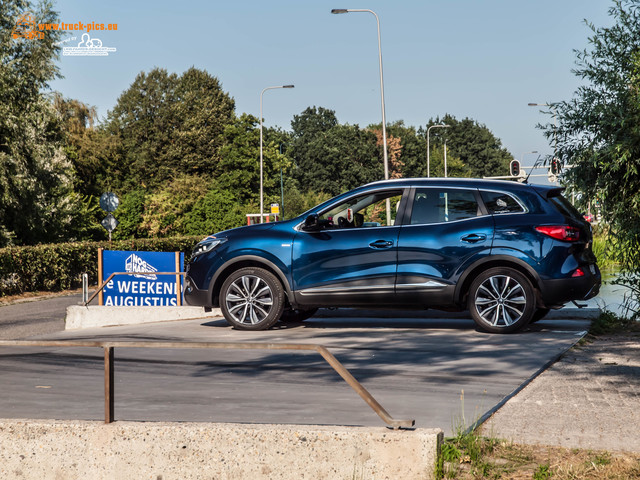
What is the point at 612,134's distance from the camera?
948 cm

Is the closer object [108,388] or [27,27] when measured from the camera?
[108,388]

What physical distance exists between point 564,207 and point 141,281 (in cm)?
797

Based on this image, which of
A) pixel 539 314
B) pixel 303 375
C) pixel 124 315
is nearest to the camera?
pixel 303 375

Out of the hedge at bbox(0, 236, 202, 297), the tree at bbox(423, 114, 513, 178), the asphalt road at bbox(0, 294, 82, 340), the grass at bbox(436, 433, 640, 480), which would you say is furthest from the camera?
the tree at bbox(423, 114, 513, 178)

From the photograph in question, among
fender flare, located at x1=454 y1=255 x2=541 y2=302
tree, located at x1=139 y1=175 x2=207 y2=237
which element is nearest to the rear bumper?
fender flare, located at x1=454 y1=255 x2=541 y2=302

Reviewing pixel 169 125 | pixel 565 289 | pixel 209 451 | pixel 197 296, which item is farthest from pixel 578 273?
pixel 169 125

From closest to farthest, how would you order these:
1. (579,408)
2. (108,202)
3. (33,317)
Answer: (579,408)
(33,317)
(108,202)

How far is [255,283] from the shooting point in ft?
34.2

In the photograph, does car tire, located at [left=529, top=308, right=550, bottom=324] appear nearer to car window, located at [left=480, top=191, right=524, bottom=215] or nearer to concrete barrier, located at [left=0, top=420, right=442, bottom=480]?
car window, located at [left=480, top=191, right=524, bottom=215]

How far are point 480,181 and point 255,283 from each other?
2.99 metres

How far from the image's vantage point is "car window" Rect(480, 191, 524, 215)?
9.80 m

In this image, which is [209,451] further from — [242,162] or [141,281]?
[242,162]

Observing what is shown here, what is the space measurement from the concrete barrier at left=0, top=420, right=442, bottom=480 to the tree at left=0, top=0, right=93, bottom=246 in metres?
27.4

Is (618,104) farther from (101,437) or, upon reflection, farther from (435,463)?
(101,437)
